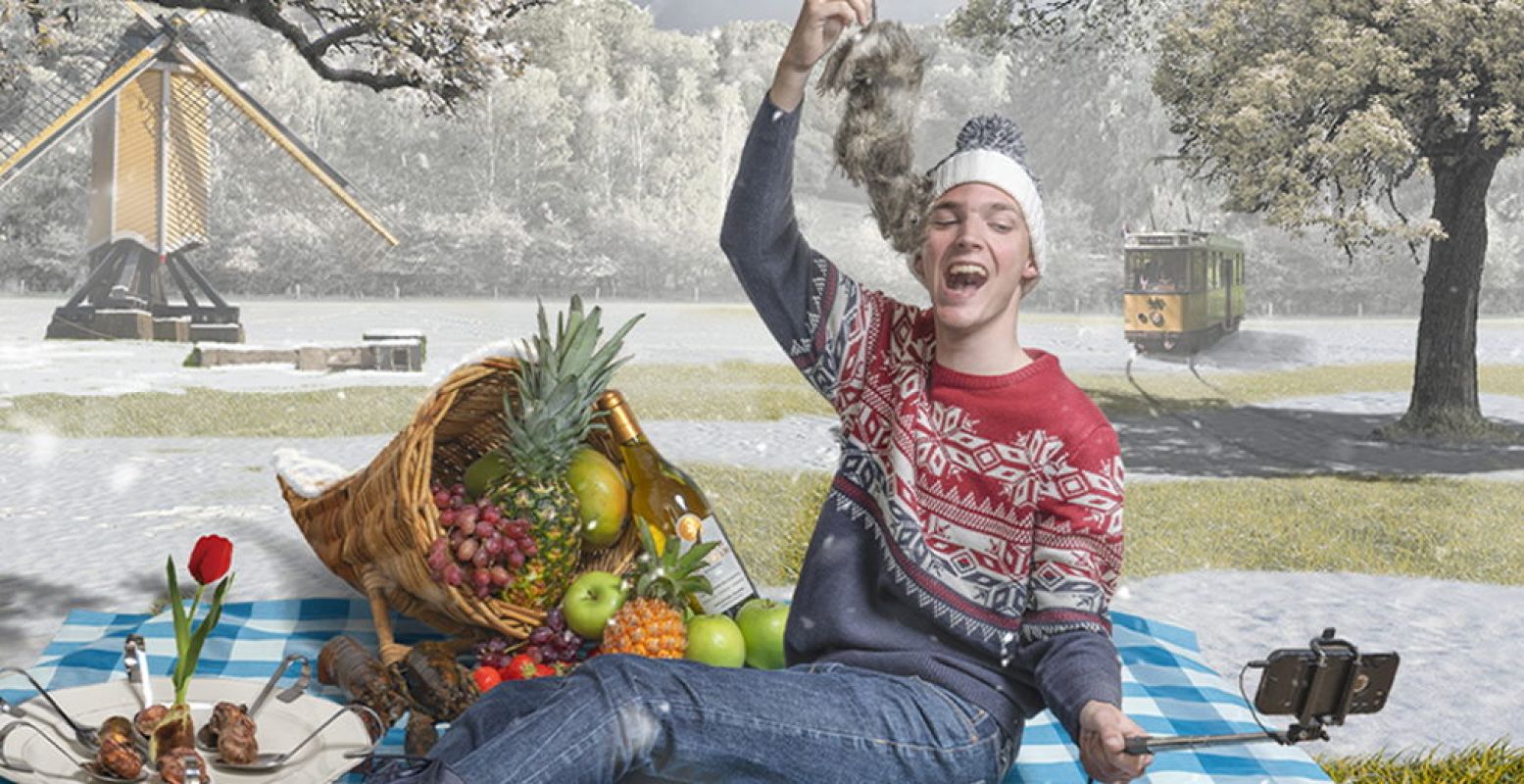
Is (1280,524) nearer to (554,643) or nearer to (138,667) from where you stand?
(554,643)

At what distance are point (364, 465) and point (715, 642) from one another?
1384 mm

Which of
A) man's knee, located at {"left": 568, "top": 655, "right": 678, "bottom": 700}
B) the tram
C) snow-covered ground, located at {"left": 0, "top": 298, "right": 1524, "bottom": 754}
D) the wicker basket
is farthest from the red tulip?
the tram

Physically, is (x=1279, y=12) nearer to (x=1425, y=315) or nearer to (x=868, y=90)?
(x=1425, y=315)

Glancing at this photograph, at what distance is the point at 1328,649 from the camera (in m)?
1.22

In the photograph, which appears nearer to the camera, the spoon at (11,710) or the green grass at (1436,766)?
the spoon at (11,710)

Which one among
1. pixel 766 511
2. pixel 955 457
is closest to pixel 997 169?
pixel 955 457

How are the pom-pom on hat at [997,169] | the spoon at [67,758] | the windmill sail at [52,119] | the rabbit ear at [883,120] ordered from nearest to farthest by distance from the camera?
1. the spoon at [67,758]
2. the pom-pom on hat at [997,169]
3. the rabbit ear at [883,120]
4. the windmill sail at [52,119]

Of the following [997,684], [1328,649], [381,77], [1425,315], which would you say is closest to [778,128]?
[997,684]

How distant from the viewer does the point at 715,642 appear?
2326 mm

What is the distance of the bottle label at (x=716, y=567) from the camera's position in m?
2.49

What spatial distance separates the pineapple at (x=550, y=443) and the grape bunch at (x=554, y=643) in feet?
0.20

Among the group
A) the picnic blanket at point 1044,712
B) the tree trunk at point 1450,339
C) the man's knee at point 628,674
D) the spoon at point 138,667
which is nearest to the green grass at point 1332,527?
the tree trunk at point 1450,339

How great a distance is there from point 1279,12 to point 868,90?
207cm

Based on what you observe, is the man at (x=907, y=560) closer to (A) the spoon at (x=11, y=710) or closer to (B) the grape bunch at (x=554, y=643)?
(A) the spoon at (x=11, y=710)
